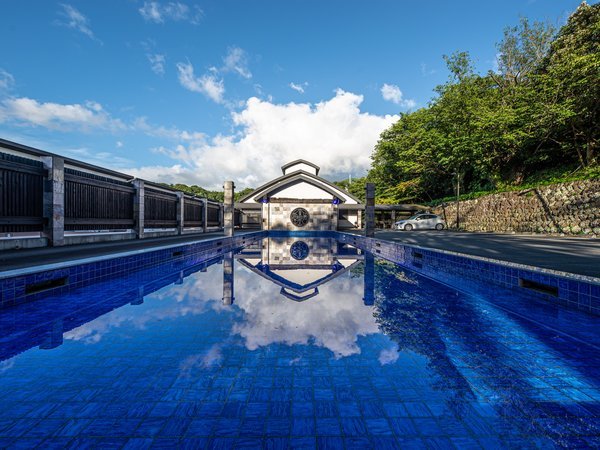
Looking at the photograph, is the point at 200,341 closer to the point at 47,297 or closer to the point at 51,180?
the point at 47,297

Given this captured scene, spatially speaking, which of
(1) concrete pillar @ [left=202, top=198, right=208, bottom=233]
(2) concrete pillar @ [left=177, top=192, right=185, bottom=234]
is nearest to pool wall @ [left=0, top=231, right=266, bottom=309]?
(2) concrete pillar @ [left=177, top=192, right=185, bottom=234]

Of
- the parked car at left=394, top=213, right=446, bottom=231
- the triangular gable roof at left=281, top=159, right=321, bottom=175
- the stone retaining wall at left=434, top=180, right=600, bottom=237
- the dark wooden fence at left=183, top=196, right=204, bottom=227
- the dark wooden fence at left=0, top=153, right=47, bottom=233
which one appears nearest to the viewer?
the dark wooden fence at left=0, top=153, right=47, bottom=233

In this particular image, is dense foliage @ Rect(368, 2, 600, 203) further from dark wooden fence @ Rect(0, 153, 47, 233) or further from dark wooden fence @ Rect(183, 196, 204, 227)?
dark wooden fence @ Rect(0, 153, 47, 233)

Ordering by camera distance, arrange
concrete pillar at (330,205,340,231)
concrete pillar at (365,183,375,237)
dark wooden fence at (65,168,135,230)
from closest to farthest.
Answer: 1. dark wooden fence at (65,168,135,230)
2. concrete pillar at (365,183,375,237)
3. concrete pillar at (330,205,340,231)

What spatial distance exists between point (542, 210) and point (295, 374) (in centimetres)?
2153

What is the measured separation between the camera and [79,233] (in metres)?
9.34

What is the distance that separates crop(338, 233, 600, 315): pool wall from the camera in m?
4.18

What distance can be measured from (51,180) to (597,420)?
1130cm

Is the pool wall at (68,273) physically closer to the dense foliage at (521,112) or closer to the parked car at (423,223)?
the parked car at (423,223)

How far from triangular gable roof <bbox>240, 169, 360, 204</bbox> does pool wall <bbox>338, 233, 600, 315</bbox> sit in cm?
1531

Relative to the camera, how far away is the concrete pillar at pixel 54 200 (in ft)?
26.4

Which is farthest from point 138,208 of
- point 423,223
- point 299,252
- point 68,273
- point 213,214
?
point 423,223

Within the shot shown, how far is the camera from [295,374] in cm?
→ 249

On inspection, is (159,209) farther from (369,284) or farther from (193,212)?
(369,284)
